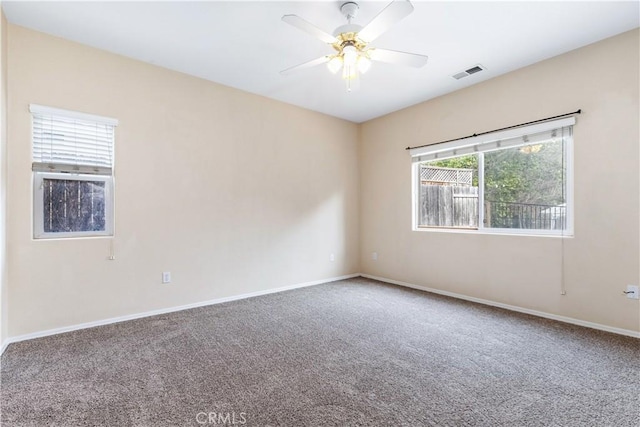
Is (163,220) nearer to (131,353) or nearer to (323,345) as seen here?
Answer: (131,353)

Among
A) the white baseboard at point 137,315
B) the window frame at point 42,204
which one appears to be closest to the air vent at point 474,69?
the white baseboard at point 137,315

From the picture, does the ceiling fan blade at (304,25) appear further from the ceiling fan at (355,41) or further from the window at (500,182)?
the window at (500,182)

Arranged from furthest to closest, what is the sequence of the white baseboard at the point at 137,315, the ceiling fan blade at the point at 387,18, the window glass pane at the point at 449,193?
1. the window glass pane at the point at 449,193
2. the white baseboard at the point at 137,315
3. the ceiling fan blade at the point at 387,18

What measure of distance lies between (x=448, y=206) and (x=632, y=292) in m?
2.01

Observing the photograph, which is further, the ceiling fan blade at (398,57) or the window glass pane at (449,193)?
the window glass pane at (449,193)

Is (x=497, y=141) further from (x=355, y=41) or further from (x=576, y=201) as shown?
(x=355, y=41)

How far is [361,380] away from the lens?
80.0 inches

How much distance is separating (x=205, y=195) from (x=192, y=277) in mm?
966

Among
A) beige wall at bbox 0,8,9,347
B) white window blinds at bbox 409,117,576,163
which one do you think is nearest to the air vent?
white window blinds at bbox 409,117,576,163

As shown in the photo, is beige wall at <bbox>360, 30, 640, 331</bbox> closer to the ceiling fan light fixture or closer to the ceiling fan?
the ceiling fan

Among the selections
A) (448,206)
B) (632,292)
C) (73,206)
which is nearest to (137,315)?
(73,206)

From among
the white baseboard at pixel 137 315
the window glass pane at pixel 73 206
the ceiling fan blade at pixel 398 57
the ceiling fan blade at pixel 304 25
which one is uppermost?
the ceiling fan blade at pixel 304 25

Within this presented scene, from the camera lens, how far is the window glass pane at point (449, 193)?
4.00 m

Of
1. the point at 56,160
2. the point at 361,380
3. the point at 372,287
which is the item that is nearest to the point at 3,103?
the point at 56,160
